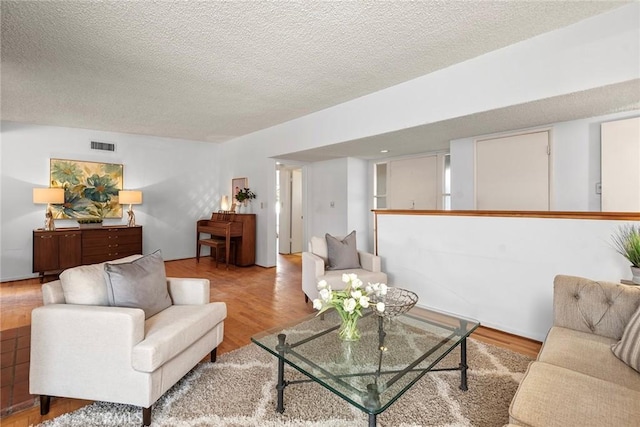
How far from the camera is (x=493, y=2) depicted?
202 cm

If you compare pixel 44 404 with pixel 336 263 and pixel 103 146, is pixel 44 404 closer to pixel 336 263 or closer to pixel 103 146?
Answer: pixel 336 263

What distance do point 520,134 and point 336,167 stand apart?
10.3 feet

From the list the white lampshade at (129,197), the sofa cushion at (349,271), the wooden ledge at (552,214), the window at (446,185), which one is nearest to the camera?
the wooden ledge at (552,214)

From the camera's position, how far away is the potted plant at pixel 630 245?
2.04m

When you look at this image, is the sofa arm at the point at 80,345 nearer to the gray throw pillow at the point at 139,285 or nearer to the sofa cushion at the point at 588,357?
the gray throw pillow at the point at 139,285

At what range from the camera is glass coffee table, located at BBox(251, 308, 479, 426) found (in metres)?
1.39

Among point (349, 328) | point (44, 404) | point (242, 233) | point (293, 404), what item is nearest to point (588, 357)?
point (349, 328)

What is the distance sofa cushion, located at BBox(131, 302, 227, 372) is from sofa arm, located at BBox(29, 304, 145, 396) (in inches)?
3.0

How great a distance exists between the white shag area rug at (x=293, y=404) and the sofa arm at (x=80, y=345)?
9.3 inches

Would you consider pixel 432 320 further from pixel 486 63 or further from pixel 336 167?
pixel 336 167

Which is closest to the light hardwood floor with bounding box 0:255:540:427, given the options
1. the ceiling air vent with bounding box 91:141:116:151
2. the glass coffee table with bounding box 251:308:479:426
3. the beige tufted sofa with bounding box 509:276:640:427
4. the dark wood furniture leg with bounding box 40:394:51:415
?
the dark wood furniture leg with bounding box 40:394:51:415

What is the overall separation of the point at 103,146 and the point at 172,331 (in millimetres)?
5147

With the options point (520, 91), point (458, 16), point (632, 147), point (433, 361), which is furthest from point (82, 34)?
point (632, 147)

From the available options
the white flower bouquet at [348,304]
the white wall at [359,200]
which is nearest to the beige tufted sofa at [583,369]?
the white flower bouquet at [348,304]
